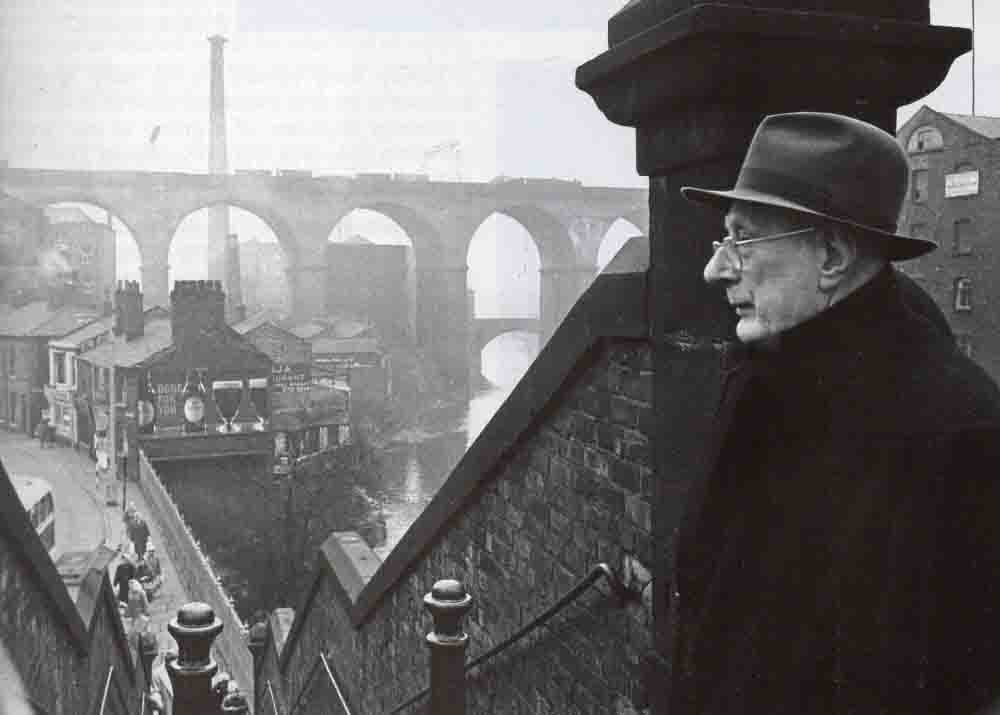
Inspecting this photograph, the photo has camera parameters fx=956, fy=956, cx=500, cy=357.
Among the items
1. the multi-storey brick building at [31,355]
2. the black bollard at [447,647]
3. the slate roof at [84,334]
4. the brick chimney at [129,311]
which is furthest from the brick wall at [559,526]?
the multi-storey brick building at [31,355]

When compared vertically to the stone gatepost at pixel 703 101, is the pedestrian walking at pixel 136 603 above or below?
below

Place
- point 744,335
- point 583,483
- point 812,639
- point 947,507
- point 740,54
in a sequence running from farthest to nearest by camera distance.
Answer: point 583,483 < point 740,54 < point 744,335 < point 812,639 < point 947,507

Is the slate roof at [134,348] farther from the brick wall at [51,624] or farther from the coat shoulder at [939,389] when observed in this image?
the coat shoulder at [939,389]

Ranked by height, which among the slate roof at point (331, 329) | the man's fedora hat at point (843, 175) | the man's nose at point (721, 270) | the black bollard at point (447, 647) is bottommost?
the slate roof at point (331, 329)

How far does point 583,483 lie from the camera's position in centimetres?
322

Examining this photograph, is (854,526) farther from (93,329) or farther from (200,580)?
(93,329)

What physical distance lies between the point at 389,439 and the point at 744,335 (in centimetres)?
3627

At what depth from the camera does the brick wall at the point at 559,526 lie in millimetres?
2910

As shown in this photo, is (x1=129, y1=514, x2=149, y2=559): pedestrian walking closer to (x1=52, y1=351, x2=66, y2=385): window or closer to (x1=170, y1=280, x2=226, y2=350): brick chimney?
(x1=170, y1=280, x2=226, y2=350): brick chimney

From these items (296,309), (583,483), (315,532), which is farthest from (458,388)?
(583,483)

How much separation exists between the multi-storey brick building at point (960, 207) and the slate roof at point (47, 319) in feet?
88.7

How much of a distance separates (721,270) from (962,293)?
8.63m

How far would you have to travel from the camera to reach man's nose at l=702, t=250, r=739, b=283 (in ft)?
5.14

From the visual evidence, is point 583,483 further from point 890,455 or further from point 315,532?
point 315,532
